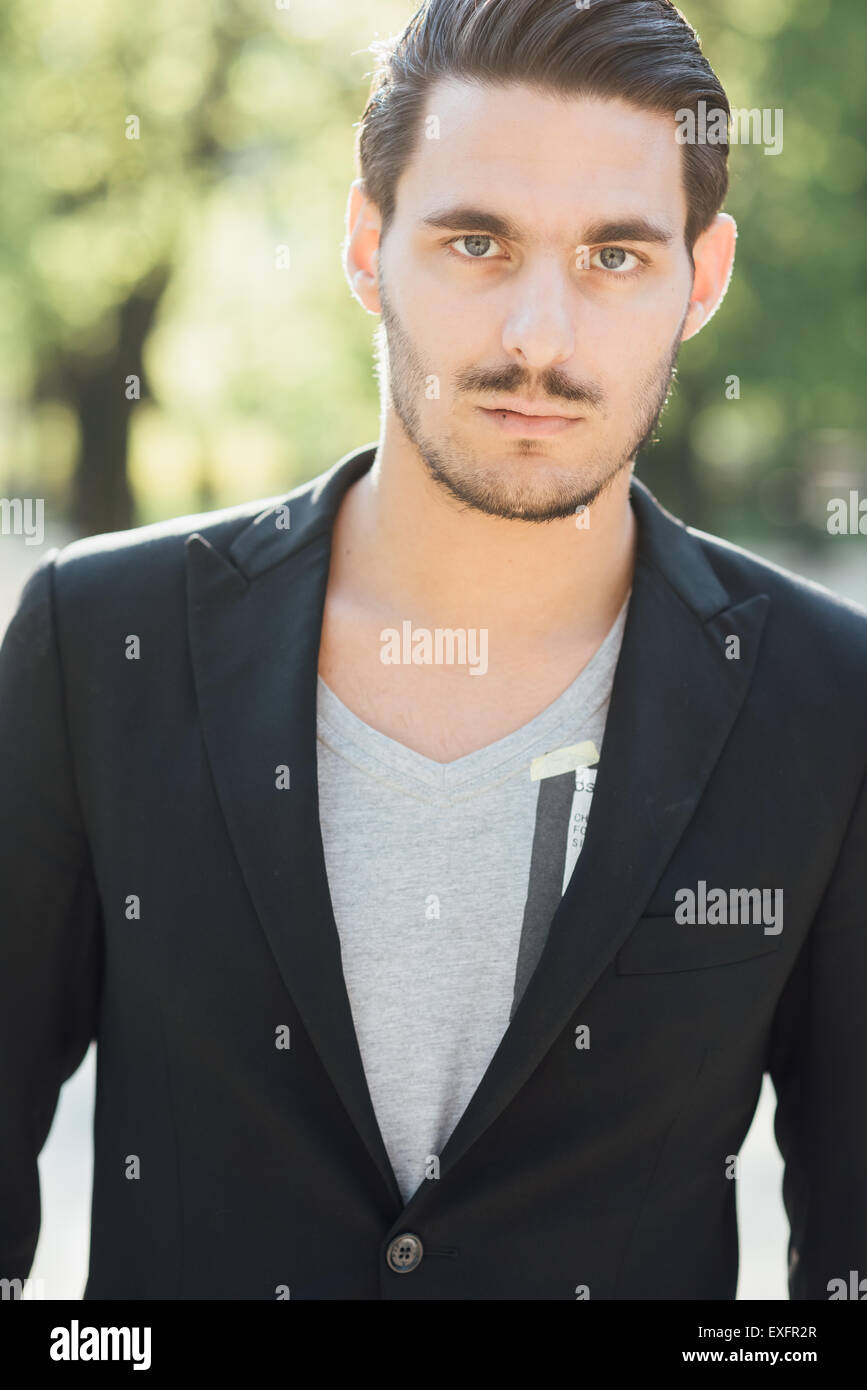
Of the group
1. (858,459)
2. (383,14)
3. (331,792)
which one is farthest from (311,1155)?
(858,459)

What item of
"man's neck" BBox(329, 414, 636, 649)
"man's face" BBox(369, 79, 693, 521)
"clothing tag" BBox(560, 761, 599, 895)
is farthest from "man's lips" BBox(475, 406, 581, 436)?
"clothing tag" BBox(560, 761, 599, 895)

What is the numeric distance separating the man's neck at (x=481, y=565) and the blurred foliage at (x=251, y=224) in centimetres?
1362

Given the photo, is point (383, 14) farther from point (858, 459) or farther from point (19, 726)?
point (858, 459)

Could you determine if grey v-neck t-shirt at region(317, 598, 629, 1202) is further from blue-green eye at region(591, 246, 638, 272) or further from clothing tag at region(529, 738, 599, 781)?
blue-green eye at region(591, 246, 638, 272)

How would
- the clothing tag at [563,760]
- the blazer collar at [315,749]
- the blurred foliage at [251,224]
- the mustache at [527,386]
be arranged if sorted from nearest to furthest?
the blazer collar at [315,749] < the mustache at [527,386] < the clothing tag at [563,760] < the blurred foliage at [251,224]

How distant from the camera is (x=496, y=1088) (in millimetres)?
2232

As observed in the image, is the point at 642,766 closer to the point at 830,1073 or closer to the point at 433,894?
the point at 433,894

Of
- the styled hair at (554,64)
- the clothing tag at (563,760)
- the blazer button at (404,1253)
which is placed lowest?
the blazer button at (404,1253)

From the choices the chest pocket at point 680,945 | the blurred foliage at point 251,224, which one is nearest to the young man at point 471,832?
the chest pocket at point 680,945

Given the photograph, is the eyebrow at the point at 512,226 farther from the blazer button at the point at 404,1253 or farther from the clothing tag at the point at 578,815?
the blazer button at the point at 404,1253

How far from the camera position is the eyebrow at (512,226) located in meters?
2.38

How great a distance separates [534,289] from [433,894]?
1014mm

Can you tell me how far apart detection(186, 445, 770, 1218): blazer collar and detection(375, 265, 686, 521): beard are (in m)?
0.24

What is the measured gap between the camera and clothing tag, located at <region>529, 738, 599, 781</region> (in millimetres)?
2484
